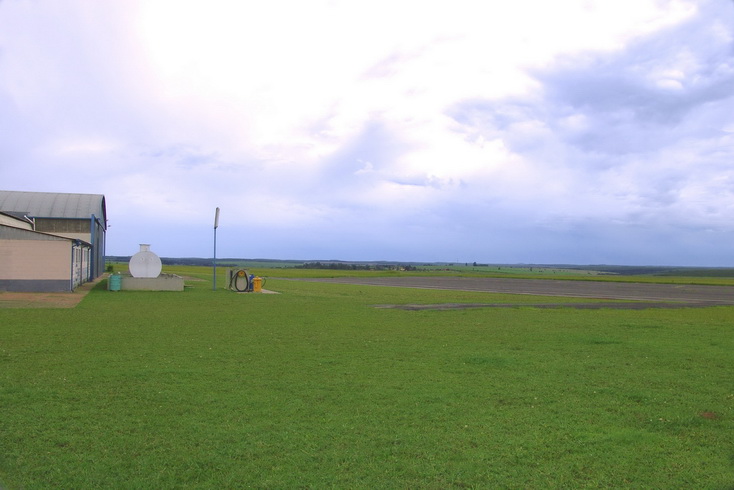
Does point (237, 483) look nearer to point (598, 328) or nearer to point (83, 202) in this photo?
point (598, 328)

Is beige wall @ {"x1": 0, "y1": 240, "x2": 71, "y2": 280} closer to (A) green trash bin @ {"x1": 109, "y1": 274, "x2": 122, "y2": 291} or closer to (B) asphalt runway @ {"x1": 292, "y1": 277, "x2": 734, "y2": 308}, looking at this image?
(A) green trash bin @ {"x1": 109, "y1": 274, "x2": 122, "y2": 291}

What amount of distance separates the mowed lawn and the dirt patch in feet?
22.4

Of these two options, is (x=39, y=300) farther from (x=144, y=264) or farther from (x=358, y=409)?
(x=358, y=409)

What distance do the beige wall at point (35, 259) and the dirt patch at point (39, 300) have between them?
1079mm

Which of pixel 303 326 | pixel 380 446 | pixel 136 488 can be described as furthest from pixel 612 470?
pixel 303 326

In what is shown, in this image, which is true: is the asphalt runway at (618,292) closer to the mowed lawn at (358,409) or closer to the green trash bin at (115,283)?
the mowed lawn at (358,409)

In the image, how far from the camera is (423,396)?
7.83 m

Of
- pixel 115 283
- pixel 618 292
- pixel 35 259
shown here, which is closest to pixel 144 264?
pixel 115 283

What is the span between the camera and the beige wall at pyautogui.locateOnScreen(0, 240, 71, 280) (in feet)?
83.6

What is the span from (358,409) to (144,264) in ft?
88.2

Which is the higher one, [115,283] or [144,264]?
[144,264]

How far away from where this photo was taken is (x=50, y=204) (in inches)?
1905

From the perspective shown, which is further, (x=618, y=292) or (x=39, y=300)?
(x=618, y=292)

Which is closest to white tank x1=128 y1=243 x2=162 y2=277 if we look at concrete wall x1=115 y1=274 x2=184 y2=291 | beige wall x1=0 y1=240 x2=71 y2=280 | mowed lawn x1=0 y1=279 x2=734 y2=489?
concrete wall x1=115 y1=274 x2=184 y2=291
